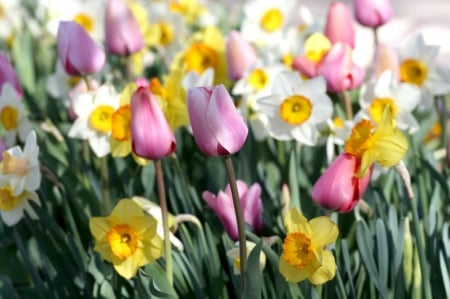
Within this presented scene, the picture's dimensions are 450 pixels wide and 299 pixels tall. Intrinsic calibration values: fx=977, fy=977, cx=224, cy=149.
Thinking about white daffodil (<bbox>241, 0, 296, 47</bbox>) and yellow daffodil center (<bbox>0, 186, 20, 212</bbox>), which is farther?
white daffodil (<bbox>241, 0, 296, 47</bbox>)

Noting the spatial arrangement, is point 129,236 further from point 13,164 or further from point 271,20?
point 271,20

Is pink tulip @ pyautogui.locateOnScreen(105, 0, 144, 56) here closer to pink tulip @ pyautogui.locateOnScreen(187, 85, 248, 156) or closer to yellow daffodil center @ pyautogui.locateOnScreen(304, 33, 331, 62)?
yellow daffodil center @ pyautogui.locateOnScreen(304, 33, 331, 62)

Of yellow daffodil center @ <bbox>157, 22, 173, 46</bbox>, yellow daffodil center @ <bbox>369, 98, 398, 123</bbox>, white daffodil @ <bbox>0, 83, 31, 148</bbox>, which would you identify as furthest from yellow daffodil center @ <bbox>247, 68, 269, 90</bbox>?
yellow daffodil center @ <bbox>157, 22, 173, 46</bbox>

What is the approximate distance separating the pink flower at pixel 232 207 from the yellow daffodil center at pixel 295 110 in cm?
21

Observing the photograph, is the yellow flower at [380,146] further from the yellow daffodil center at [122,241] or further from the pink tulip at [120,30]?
the pink tulip at [120,30]

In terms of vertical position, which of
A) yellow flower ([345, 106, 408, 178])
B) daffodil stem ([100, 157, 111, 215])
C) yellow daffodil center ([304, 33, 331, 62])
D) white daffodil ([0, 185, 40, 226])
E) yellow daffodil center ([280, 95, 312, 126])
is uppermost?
yellow flower ([345, 106, 408, 178])

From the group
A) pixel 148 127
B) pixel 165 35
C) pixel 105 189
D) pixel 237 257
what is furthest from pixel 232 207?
pixel 165 35

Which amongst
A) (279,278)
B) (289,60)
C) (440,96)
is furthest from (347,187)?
(289,60)

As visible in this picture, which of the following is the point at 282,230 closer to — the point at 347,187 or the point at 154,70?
the point at 347,187

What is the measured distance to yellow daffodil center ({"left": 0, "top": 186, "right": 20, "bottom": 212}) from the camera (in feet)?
5.81

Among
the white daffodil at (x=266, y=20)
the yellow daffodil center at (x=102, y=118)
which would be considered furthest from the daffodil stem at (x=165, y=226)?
the white daffodil at (x=266, y=20)

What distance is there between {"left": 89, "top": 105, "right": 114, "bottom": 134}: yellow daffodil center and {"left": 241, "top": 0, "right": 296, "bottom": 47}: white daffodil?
3.49ft

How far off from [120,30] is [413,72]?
2.16 feet

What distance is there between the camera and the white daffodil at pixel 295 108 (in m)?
1.90
